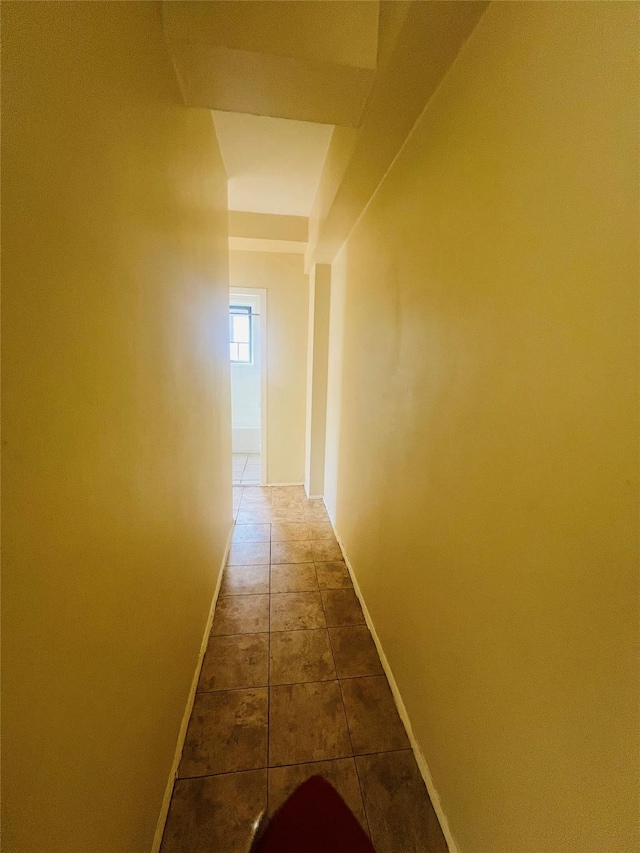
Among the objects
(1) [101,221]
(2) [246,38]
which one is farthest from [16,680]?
(2) [246,38]

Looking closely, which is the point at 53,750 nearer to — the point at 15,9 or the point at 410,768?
the point at 15,9

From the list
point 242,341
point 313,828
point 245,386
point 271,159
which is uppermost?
point 271,159

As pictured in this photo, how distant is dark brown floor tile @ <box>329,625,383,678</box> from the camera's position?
1597 millimetres

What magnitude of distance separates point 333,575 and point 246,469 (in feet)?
8.20

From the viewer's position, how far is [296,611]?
196 centimetres

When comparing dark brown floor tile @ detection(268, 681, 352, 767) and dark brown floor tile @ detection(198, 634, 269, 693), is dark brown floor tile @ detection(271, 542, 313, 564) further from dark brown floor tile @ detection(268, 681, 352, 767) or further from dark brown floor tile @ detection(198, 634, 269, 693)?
dark brown floor tile @ detection(268, 681, 352, 767)

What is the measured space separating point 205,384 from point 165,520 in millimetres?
840

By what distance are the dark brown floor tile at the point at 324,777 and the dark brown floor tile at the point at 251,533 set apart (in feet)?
5.23

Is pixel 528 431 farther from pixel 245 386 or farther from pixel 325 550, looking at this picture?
pixel 245 386

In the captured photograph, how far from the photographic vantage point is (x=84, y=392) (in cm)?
61

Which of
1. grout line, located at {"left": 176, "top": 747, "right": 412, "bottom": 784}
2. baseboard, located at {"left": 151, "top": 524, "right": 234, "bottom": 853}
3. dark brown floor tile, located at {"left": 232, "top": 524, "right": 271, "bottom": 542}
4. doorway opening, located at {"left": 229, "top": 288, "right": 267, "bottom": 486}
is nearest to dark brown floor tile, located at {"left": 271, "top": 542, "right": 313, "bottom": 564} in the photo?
dark brown floor tile, located at {"left": 232, "top": 524, "right": 271, "bottom": 542}

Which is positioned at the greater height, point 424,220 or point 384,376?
point 424,220

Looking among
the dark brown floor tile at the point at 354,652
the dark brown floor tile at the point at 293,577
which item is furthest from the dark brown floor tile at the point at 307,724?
the dark brown floor tile at the point at 293,577

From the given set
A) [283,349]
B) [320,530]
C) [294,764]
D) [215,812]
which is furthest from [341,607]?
[283,349]
